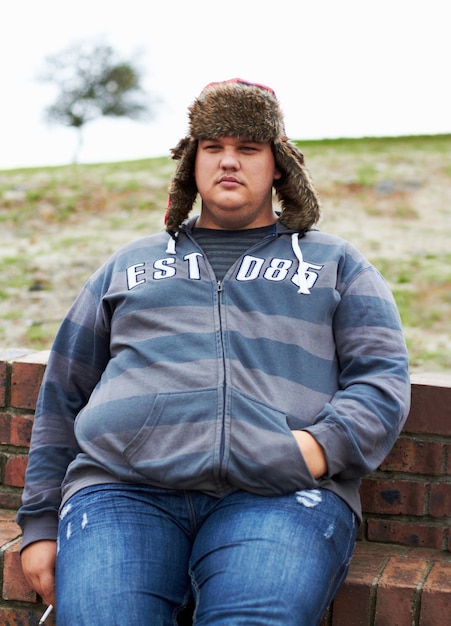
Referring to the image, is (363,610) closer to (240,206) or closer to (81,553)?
(81,553)

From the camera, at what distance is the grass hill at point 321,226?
5.57 m

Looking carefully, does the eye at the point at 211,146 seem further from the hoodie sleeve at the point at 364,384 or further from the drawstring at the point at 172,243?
the hoodie sleeve at the point at 364,384

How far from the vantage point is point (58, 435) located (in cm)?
213

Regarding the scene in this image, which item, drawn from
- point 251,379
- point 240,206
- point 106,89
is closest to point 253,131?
point 240,206

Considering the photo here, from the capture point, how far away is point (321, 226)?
6.29m

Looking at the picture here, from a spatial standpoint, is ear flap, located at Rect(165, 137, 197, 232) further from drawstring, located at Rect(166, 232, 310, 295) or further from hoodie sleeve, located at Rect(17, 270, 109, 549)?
hoodie sleeve, located at Rect(17, 270, 109, 549)

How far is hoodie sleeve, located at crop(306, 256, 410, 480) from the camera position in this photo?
1.82 meters

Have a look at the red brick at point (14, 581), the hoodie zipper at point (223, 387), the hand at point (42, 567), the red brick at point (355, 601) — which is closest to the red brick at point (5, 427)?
the red brick at point (14, 581)

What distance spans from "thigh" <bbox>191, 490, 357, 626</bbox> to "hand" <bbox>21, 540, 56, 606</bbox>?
1.35 feet

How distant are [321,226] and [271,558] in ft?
15.8

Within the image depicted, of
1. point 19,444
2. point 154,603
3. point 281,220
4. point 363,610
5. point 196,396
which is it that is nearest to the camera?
point 154,603

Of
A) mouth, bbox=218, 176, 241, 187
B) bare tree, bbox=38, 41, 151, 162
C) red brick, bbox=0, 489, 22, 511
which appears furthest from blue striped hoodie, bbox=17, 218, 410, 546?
bare tree, bbox=38, 41, 151, 162

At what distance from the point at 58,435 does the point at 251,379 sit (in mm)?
585

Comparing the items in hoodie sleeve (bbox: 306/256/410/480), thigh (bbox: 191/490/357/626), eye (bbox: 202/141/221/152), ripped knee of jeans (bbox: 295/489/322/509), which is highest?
eye (bbox: 202/141/221/152)
